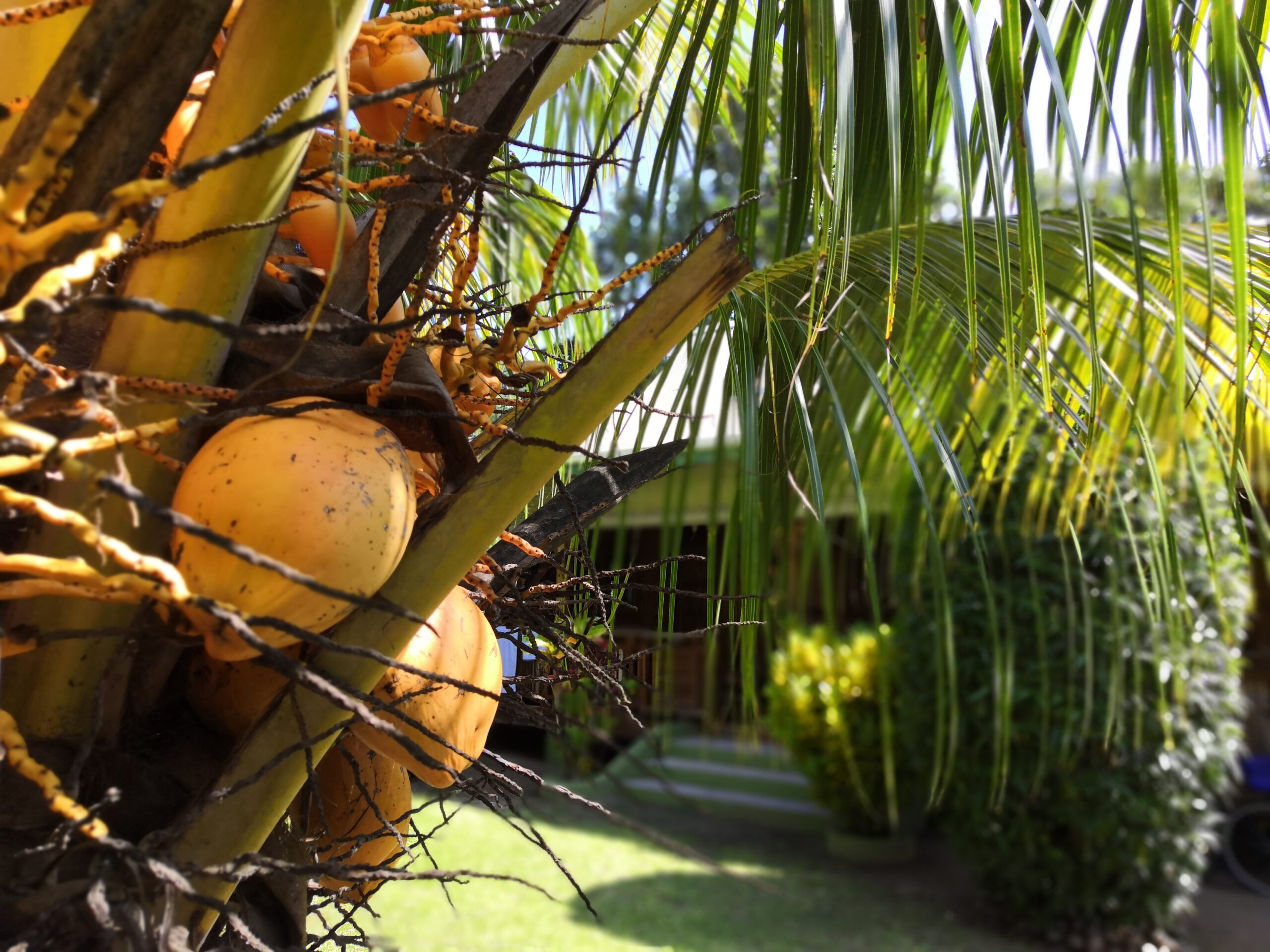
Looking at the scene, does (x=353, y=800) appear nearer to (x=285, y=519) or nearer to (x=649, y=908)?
(x=285, y=519)

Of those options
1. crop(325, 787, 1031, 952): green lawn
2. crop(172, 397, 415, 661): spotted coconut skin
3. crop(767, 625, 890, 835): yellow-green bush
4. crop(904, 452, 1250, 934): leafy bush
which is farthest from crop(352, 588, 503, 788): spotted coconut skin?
crop(767, 625, 890, 835): yellow-green bush

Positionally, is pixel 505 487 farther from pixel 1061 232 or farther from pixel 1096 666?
pixel 1096 666

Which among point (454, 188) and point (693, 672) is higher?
point (454, 188)

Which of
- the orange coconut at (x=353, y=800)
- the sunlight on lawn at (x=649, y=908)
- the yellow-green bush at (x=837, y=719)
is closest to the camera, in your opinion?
the orange coconut at (x=353, y=800)

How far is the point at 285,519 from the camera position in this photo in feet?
1.99

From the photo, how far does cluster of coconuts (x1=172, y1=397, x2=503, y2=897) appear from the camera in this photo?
1.98 feet

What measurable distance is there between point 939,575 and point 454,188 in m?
1.08

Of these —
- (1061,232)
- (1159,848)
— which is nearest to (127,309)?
(1061,232)

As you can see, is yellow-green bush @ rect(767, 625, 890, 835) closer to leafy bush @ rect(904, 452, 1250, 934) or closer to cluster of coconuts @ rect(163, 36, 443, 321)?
leafy bush @ rect(904, 452, 1250, 934)

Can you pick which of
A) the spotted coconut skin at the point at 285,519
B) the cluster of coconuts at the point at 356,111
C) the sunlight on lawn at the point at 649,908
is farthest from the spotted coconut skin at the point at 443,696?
the sunlight on lawn at the point at 649,908

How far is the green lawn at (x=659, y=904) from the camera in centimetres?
462

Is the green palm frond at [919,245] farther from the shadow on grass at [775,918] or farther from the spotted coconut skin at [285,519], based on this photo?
the shadow on grass at [775,918]

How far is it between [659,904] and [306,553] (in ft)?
16.5

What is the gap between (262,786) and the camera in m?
0.69
